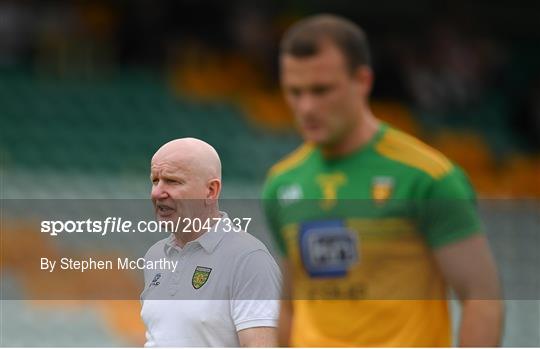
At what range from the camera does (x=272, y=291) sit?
278cm

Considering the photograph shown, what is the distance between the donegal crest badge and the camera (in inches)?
107

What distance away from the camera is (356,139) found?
3.39 metres

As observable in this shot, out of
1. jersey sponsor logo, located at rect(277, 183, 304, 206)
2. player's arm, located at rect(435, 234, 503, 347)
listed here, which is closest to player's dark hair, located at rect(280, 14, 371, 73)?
jersey sponsor logo, located at rect(277, 183, 304, 206)

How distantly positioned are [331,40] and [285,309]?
78 cm

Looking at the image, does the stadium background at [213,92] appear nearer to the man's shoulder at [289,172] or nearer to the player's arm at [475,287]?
the man's shoulder at [289,172]

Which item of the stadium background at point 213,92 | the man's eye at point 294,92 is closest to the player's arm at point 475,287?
the man's eye at point 294,92

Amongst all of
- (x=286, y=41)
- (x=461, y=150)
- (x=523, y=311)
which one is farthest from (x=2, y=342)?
(x=461, y=150)

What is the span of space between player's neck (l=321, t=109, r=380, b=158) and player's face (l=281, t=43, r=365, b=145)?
7 cm

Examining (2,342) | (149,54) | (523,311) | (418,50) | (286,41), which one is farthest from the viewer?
(418,50)

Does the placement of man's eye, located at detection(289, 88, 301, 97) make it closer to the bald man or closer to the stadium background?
the bald man

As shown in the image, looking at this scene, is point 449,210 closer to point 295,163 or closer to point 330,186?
point 330,186

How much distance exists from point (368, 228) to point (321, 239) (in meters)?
0.14

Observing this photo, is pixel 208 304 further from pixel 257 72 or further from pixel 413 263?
pixel 257 72

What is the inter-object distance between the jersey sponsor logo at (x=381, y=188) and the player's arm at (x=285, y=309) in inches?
13.1
